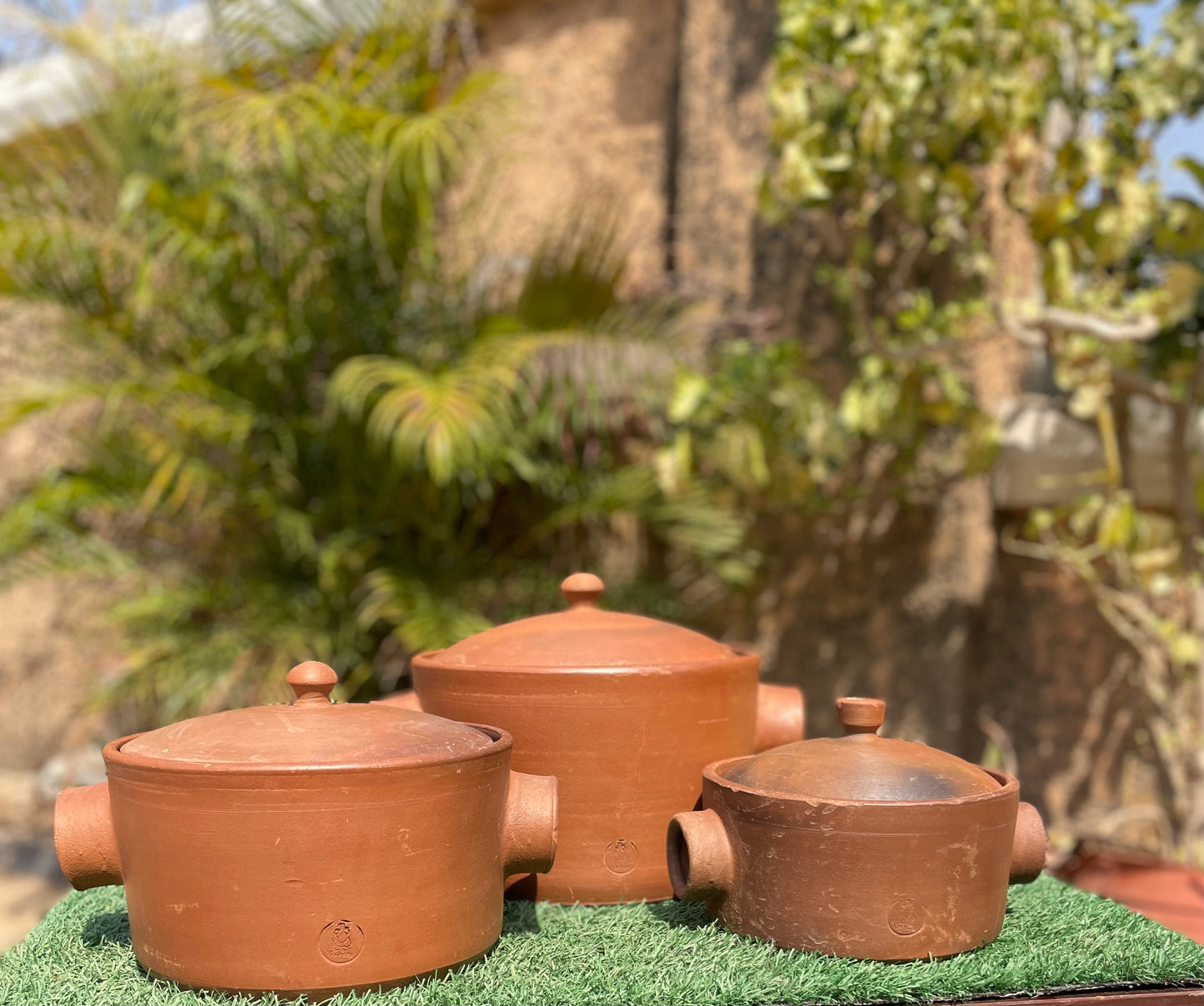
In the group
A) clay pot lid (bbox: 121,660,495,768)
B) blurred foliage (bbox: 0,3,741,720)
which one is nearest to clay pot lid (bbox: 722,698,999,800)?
clay pot lid (bbox: 121,660,495,768)

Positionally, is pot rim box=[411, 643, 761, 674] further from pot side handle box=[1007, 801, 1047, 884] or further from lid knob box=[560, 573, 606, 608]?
pot side handle box=[1007, 801, 1047, 884]

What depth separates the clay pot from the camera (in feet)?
4.56

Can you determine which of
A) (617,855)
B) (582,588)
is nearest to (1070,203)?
(582,588)

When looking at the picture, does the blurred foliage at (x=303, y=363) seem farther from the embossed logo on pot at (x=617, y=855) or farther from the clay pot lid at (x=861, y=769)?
the clay pot lid at (x=861, y=769)

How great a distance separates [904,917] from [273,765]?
2.17 ft

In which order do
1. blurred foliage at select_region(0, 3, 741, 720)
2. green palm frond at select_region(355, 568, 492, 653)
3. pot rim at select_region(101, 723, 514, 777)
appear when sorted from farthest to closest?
1. blurred foliage at select_region(0, 3, 741, 720)
2. green palm frond at select_region(355, 568, 492, 653)
3. pot rim at select_region(101, 723, 514, 777)

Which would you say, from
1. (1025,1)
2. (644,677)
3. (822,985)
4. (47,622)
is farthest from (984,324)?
(47,622)

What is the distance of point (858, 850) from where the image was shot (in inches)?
46.8

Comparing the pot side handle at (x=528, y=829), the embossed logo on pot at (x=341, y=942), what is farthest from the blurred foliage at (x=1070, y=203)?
the embossed logo on pot at (x=341, y=942)

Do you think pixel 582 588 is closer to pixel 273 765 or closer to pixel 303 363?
pixel 273 765

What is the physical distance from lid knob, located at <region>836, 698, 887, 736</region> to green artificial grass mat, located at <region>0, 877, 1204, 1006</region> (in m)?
0.26

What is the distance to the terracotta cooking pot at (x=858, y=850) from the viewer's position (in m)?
1.19

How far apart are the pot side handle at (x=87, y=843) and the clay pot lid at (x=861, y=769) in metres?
0.67

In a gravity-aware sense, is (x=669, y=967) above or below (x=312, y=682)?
below
